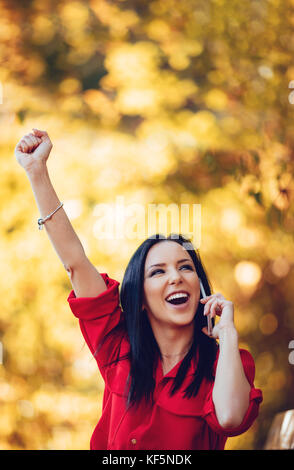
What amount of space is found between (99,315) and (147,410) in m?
0.23

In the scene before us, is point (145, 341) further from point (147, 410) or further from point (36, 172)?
point (36, 172)

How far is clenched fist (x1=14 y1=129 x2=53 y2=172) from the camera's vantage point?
3.46 feet

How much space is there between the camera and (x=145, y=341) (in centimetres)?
113

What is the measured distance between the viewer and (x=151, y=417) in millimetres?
1021

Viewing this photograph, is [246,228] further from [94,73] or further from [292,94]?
[94,73]

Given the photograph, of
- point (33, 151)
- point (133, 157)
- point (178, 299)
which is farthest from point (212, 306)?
point (133, 157)

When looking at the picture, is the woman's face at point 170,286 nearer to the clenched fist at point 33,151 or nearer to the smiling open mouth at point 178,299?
the smiling open mouth at point 178,299

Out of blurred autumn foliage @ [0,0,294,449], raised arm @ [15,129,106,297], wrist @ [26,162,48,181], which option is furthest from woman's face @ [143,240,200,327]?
blurred autumn foliage @ [0,0,294,449]

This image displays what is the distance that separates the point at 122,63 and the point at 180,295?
1.61m

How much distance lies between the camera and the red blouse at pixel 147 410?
100 cm

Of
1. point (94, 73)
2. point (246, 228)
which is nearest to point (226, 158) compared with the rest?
point (246, 228)

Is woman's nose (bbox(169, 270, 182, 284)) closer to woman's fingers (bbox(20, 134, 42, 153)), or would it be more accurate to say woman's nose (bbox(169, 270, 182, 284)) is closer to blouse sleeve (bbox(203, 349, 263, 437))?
blouse sleeve (bbox(203, 349, 263, 437))

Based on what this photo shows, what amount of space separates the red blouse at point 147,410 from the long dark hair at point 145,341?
0.01 m

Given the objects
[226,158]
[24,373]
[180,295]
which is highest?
[226,158]
